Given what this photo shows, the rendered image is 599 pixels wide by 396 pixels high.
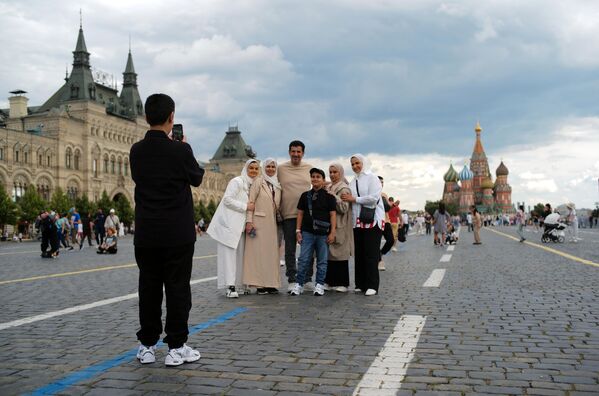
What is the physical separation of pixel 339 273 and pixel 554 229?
18.8m

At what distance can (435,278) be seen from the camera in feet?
35.3

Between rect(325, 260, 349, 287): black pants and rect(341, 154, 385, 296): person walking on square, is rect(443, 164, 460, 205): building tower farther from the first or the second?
rect(341, 154, 385, 296): person walking on square

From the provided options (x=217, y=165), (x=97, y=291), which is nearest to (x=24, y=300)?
(x=97, y=291)

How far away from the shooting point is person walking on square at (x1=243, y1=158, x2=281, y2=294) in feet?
28.3

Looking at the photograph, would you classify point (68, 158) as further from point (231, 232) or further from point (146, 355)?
point (146, 355)

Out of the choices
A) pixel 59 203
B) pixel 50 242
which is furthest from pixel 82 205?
pixel 50 242

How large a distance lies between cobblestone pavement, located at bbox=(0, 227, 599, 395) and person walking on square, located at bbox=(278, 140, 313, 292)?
106 cm

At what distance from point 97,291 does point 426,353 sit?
236 inches

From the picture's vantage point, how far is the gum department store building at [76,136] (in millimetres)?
62906

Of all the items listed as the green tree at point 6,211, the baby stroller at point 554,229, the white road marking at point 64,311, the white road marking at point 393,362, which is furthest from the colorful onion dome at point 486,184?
the white road marking at point 393,362

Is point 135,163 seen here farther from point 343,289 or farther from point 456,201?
point 456,201

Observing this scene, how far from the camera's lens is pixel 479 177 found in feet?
571

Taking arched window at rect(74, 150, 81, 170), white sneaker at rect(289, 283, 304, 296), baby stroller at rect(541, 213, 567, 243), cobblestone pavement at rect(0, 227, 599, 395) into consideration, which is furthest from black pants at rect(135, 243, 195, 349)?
arched window at rect(74, 150, 81, 170)

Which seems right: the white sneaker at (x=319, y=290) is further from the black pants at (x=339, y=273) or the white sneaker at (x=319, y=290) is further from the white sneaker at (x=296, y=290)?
the black pants at (x=339, y=273)
